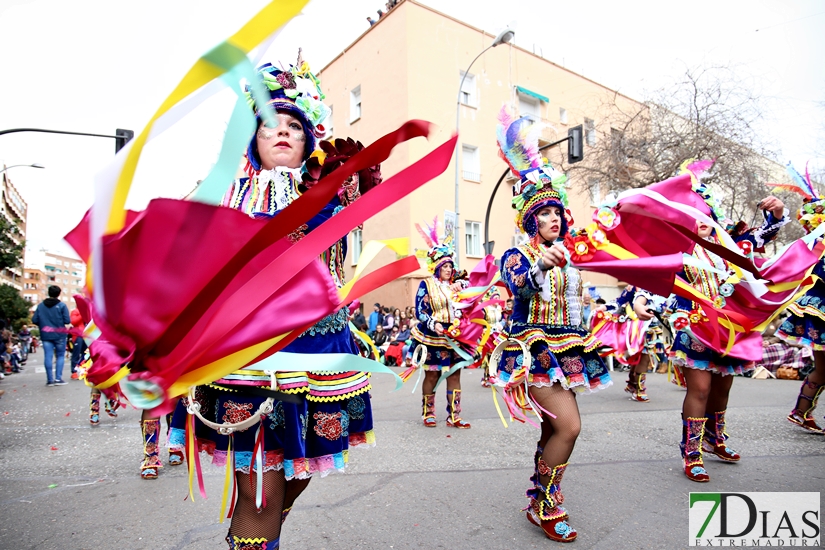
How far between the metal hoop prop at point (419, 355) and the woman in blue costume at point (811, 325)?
3.86 metres

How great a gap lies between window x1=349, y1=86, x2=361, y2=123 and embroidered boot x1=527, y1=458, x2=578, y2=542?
62.4 feet

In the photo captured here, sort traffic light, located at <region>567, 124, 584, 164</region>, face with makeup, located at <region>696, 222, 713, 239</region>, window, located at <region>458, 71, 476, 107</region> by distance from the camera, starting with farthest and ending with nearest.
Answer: window, located at <region>458, 71, 476, 107</region>
traffic light, located at <region>567, 124, 584, 164</region>
face with makeup, located at <region>696, 222, 713, 239</region>

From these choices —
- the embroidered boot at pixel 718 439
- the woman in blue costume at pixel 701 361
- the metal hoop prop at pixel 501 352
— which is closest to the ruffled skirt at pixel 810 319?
the woman in blue costume at pixel 701 361

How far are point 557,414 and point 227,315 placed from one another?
7.38ft

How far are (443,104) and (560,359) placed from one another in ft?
56.4

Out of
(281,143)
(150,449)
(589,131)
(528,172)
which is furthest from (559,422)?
(589,131)

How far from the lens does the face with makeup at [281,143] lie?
2.18m

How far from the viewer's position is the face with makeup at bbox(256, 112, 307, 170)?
85.7 inches

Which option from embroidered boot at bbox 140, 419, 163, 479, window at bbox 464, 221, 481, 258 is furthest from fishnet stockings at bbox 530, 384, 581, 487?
window at bbox 464, 221, 481, 258

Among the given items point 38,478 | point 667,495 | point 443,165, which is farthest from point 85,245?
point 38,478

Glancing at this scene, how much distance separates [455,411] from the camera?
6090 millimetres

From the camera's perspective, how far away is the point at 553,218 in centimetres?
335

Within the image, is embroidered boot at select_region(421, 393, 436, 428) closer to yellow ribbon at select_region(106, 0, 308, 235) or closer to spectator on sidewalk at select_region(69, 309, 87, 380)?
spectator on sidewalk at select_region(69, 309, 87, 380)

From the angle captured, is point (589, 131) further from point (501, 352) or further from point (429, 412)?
point (501, 352)
